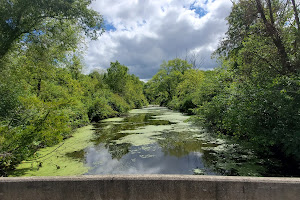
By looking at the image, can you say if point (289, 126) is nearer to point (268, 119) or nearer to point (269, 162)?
point (268, 119)

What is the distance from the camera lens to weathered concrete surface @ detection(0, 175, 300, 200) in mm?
2135

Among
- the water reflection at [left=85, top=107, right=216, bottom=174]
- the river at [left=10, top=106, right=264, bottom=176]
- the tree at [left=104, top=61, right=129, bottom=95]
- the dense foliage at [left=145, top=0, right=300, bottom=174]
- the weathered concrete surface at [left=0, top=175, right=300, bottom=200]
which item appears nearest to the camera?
the weathered concrete surface at [left=0, top=175, right=300, bottom=200]

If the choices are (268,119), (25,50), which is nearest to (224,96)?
(268,119)

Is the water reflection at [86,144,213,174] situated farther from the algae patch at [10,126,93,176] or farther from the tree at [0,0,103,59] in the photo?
the tree at [0,0,103,59]

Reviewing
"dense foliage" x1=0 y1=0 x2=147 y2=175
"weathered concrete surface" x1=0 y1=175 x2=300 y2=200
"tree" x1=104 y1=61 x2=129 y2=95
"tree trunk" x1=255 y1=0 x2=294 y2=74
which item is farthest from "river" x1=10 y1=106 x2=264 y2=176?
"tree" x1=104 y1=61 x2=129 y2=95

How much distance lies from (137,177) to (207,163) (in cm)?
514

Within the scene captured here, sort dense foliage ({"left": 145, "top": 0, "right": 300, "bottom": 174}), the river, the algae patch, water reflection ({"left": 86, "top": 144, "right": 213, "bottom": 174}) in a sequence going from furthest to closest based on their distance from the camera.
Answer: water reflection ({"left": 86, "top": 144, "right": 213, "bottom": 174}), the river, the algae patch, dense foliage ({"left": 145, "top": 0, "right": 300, "bottom": 174})

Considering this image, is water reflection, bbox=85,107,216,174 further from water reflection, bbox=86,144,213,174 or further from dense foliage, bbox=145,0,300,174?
dense foliage, bbox=145,0,300,174

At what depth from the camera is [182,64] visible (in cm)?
4562

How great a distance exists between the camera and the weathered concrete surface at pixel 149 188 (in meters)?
2.13

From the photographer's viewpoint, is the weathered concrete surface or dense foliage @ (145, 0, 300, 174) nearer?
the weathered concrete surface

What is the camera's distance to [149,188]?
2250 millimetres

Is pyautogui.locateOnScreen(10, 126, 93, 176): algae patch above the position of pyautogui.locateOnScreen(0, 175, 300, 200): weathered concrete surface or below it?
below

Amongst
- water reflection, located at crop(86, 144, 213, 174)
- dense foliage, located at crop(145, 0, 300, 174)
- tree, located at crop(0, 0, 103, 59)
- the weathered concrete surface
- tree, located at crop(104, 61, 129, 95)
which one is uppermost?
tree, located at crop(104, 61, 129, 95)
